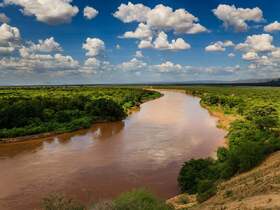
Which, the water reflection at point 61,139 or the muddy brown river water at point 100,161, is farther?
the water reflection at point 61,139

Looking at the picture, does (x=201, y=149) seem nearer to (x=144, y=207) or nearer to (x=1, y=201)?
(x=1, y=201)

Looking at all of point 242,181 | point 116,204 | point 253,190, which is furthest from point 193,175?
point 116,204

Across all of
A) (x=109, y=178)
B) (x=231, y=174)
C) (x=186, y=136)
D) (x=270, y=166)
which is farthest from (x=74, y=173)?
(x=186, y=136)

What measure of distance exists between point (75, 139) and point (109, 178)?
63.8 feet

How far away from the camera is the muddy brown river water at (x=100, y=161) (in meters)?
26.3

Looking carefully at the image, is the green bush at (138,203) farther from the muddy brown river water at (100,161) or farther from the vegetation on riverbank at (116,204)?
the muddy brown river water at (100,161)

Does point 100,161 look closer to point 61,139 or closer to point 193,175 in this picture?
point 193,175

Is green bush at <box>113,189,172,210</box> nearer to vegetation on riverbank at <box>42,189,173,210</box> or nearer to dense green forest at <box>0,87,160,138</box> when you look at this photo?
vegetation on riverbank at <box>42,189,173,210</box>

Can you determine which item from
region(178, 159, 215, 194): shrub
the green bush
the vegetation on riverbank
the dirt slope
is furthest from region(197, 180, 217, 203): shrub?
the green bush

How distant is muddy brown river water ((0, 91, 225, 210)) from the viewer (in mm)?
26281

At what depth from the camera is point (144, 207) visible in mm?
14969

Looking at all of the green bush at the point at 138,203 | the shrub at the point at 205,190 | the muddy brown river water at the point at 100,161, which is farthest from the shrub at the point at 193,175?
the green bush at the point at 138,203

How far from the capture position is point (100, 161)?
114 feet

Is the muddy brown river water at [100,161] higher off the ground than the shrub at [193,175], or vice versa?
the shrub at [193,175]
